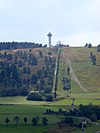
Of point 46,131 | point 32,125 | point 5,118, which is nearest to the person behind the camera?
point 46,131

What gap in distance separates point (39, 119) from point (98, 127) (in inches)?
997

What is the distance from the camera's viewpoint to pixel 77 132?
158125 mm

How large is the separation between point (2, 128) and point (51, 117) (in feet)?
97.7

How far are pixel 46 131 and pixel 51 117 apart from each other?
2801 centimetres

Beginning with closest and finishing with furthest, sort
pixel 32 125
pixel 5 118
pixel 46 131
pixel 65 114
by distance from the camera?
pixel 46 131 → pixel 32 125 → pixel 5 118 → pixel 65 114

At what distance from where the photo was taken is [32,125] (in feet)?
552

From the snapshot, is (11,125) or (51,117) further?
(51,117)

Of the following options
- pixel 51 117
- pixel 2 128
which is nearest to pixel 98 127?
pixel 51 117

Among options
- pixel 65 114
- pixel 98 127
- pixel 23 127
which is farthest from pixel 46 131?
pixel 65 114

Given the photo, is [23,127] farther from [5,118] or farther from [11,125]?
[5,118]

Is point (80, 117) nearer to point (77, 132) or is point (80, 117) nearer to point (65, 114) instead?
point (65, 114)

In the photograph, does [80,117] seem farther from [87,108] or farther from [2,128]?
→ [2,128]

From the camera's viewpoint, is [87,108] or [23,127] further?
[87,108]

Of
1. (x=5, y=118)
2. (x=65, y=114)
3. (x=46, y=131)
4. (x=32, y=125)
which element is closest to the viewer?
(x=46, y=131)
